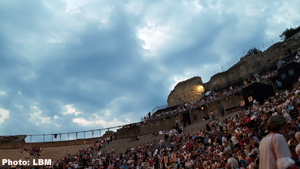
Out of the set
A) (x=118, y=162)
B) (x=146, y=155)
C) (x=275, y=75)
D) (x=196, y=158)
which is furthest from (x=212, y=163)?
(x=275, y=75)

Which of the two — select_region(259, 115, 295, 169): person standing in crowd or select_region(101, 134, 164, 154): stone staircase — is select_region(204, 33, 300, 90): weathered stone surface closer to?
select_region(101, 134, 164, 154): stone staircase

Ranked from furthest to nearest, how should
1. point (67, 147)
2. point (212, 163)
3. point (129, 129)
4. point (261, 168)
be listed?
point (129, 129) → point (67, 147) → point (212, 163) → point (261, 168)

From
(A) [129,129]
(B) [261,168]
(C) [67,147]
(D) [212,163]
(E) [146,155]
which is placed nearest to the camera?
(B) [261,168]

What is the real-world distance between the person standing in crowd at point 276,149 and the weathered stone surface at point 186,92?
43433mm

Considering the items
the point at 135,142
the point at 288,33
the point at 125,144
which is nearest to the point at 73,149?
the point at 125,144

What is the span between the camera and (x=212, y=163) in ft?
33.2

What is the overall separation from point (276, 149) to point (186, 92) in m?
44.7

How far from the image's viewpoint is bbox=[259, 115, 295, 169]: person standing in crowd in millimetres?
1998

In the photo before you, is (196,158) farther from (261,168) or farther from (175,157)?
(261,168)

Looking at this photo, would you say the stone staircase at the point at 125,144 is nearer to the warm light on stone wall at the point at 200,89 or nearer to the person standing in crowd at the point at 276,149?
the warm light on stone wall at the point at 200,89

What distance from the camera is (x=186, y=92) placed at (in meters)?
46.2

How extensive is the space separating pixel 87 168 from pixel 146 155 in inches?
278

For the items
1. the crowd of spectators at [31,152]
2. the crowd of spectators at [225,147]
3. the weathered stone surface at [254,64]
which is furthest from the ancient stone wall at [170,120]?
the crowd of spectators at [31,152]

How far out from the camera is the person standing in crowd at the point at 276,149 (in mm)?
1998
